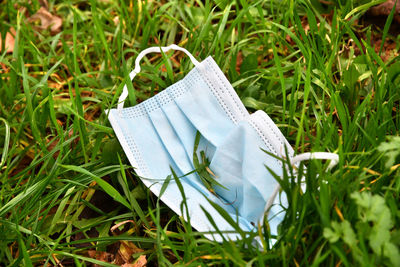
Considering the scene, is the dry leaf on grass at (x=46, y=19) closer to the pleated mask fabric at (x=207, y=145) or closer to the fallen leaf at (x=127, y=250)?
the pleated mask fabric at (x=207, y=145)

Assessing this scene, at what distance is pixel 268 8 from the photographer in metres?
2.44

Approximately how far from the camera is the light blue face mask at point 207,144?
1595 millimetres

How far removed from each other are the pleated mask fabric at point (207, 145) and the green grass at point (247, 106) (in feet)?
0.24

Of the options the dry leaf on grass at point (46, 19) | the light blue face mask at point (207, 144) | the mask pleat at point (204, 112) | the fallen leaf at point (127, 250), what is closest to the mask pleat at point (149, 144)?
the light blue face mask at point (207, 144)

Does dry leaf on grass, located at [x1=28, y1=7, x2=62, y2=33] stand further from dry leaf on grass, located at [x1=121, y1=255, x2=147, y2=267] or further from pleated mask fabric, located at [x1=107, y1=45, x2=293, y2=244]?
dry leaf on grass, located at [x1=121, y1=255, x2=147, y2=267]

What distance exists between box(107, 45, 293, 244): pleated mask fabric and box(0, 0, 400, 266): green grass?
74 mm

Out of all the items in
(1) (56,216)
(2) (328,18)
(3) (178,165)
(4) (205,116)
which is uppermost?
(2) (328,18)

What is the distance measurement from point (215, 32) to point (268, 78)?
34 cm

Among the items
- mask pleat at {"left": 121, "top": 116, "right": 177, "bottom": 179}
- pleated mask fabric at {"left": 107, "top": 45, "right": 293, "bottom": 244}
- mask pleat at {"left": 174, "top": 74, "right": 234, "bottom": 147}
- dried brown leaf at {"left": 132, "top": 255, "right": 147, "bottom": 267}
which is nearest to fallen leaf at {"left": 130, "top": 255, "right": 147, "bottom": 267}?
dried brown leaf at {"left": 132, "top": 255, "right": 147, "bottom": 267}

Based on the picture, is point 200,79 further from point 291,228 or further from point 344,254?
point 344,254

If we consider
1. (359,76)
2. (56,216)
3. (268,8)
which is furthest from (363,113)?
(56,216)

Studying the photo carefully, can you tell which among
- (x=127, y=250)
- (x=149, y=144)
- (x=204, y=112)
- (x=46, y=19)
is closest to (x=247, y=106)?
(x=204, y=112)

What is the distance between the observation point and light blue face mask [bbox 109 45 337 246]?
5.23ft

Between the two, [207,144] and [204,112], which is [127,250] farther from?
[204,112]
